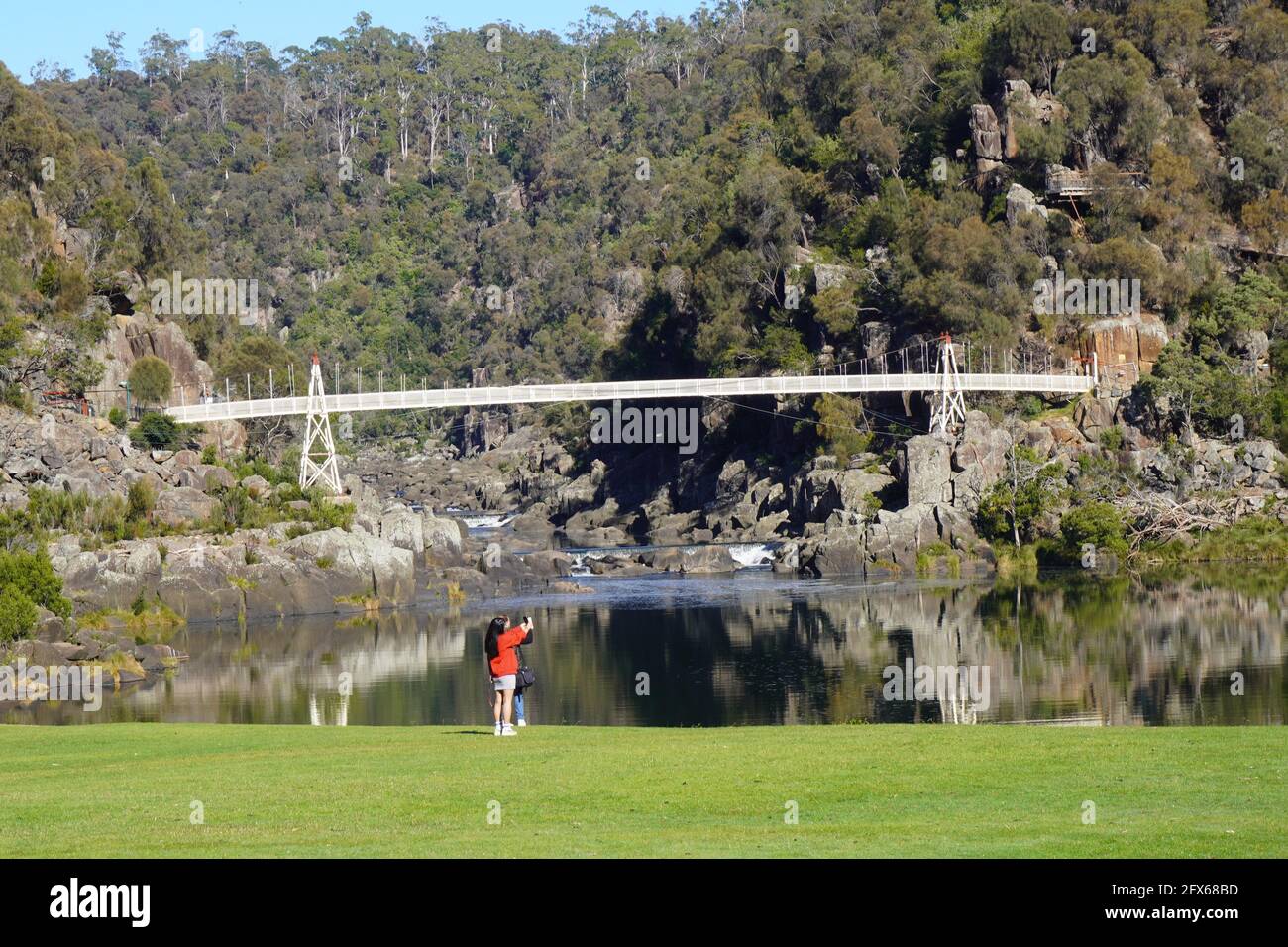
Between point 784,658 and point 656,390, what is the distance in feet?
140

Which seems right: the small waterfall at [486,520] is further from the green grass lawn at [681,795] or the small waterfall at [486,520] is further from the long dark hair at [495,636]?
the green grass lawn at [681,795]

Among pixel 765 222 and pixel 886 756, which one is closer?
pixel 886 756

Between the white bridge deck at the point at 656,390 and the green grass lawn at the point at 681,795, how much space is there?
2263 inches

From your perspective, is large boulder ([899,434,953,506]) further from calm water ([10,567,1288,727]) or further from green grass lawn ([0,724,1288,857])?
green grass lawn ([0,724,1288,857])

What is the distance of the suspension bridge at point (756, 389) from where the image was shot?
76.3 m

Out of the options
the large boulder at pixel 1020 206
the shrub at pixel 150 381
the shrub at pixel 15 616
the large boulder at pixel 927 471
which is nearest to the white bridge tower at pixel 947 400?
the large boulder at pixel 927 471

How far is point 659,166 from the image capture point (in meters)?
157

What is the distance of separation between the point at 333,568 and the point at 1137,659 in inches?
1219

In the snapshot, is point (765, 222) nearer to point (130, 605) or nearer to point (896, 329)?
point (896, 329)

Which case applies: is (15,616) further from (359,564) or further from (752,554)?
(752,554)

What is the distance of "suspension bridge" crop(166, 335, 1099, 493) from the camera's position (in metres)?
76.3

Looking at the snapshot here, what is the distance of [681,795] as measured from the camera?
47.9 ft

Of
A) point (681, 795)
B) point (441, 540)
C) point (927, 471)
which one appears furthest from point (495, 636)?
point (927, 471)
